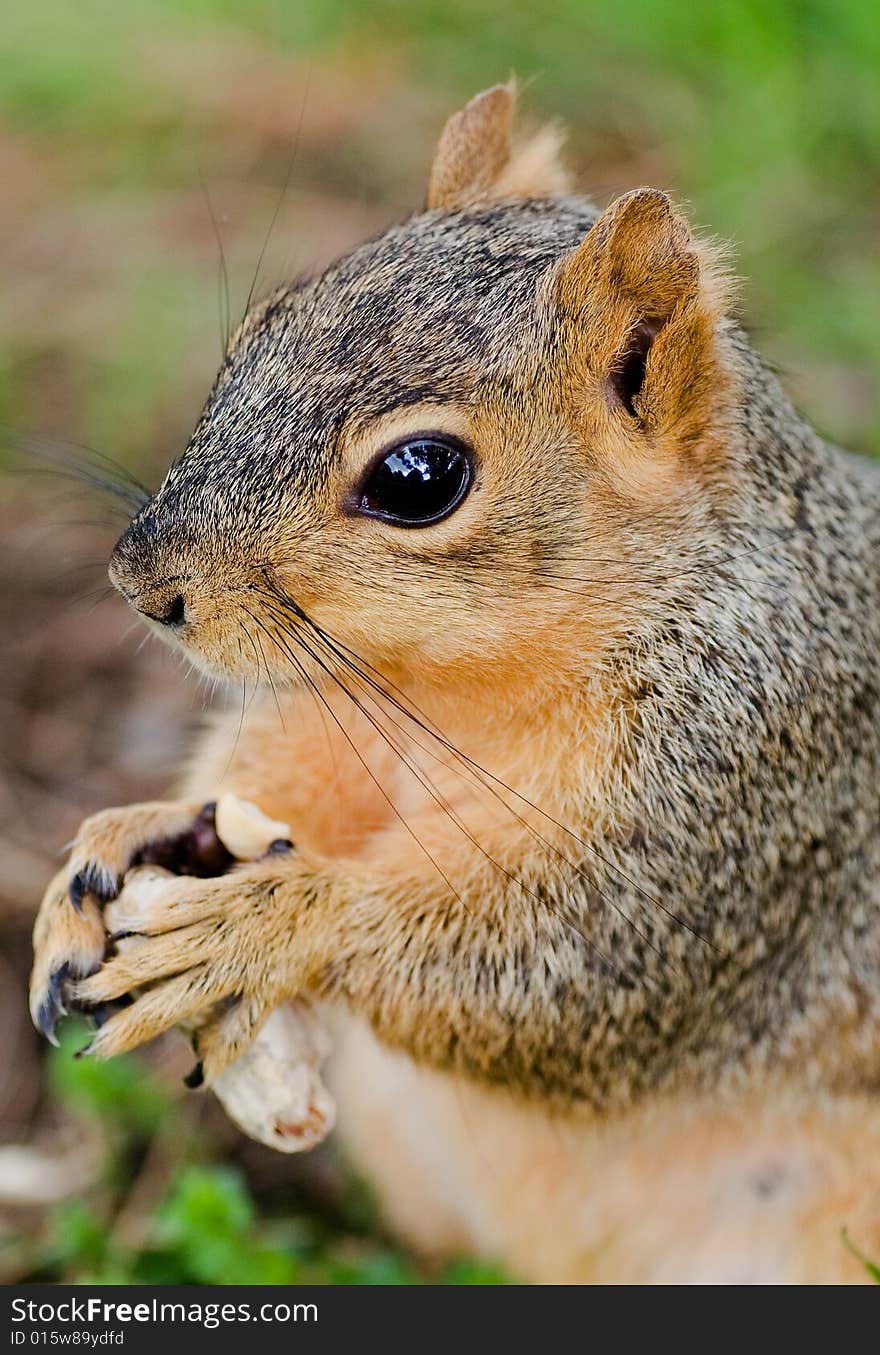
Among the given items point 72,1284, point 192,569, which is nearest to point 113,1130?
point 72,1284

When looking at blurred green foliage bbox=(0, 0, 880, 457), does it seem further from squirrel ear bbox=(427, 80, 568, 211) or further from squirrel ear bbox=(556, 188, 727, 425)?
squirrel ear bbox=(556, 188, 727, 425)

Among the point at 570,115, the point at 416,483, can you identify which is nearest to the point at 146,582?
the point at 416,483

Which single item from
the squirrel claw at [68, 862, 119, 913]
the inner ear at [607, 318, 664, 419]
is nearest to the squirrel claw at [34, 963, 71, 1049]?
the squirrel claw at [68, 862, 119, 913]

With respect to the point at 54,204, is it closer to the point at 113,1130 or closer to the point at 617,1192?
the point at 113,1130

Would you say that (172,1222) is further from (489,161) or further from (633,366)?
(489,161)

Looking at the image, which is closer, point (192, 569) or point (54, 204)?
point (192, 569)
